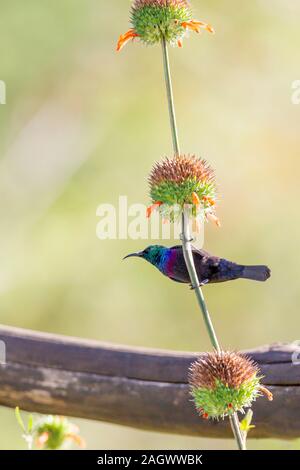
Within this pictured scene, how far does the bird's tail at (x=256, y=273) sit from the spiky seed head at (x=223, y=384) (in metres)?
0.66

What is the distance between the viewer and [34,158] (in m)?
7.47

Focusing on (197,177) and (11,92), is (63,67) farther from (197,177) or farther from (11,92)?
(197,177)

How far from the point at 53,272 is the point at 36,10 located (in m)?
2.28

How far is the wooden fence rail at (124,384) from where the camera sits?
2730 millimetres

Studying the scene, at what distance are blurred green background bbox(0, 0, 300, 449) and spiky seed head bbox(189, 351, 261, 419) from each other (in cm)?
473

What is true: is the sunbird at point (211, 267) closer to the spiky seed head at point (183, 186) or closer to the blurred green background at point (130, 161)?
the spiky seed head at point (183, 186)

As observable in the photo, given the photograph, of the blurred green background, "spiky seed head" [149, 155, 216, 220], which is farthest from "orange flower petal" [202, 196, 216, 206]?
the blurred green background

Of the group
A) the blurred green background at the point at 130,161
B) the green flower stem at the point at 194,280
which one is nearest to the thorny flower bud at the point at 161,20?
the green flower stem at the point at 194,280

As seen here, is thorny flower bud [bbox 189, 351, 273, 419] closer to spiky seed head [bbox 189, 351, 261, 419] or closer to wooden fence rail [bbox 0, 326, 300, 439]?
spiky seed head [bbox 189, 351, 261, 419]

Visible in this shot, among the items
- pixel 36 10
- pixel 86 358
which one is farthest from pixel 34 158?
pixel 86 358

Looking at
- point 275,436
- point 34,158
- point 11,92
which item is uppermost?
point 11,92

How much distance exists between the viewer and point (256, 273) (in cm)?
271

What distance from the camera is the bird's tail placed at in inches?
105
